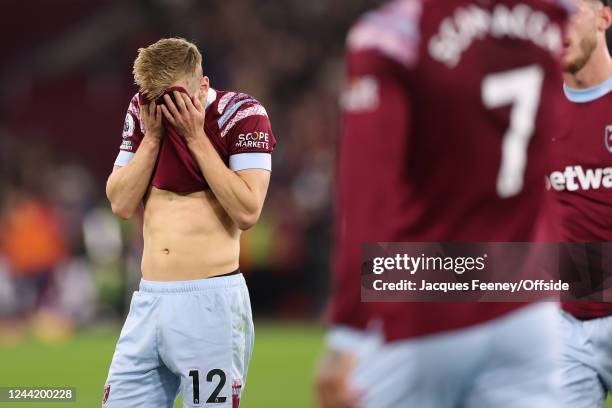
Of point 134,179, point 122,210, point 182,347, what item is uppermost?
point 134,179

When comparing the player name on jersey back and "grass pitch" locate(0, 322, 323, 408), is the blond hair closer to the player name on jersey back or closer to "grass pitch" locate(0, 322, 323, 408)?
the player name on jersey back

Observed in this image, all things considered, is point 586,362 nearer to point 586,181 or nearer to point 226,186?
point 586,181

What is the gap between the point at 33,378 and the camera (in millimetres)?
10180

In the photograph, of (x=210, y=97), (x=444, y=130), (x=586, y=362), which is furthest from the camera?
(x=586, y=362)

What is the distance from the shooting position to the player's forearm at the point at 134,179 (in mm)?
4426

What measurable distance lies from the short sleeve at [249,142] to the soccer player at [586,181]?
1.33 m

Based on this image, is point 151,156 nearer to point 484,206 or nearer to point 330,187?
point 484,206

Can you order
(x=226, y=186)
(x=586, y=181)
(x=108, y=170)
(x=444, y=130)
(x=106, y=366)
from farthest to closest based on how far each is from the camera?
(x=108, y=170)
(x=106, y=366)
(x=586, y=181)
(x=226, y=186)
(x=444, y=130)

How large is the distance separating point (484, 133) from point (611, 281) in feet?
7.94

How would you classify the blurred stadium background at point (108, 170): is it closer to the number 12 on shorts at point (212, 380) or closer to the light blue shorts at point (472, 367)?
the number 12 on shorts at point (212, 380)

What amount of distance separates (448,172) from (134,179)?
187 cm

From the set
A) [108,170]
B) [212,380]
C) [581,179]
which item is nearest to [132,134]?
[212,380]

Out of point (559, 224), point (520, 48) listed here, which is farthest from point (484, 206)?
point (559, 224)

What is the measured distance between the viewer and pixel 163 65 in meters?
4.45
